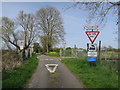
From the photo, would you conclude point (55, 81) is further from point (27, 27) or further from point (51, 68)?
point (27, 27)

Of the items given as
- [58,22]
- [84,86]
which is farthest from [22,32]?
[84,86]

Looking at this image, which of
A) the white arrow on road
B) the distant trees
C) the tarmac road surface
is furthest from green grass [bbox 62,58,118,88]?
the distant trees

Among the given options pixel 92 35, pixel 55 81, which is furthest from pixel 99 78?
pixel 92 35

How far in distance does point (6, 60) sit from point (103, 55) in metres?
7.59

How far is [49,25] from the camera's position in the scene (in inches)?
1467

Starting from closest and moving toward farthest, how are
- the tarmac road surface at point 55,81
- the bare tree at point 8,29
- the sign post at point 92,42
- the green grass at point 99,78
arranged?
the green grass at point 99,78 < the tarmac road surface at point 55,81 < the sign post at point 92,42 < the bare tree at point 8,29

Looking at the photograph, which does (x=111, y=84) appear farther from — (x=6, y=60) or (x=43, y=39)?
(x=43, y=39)

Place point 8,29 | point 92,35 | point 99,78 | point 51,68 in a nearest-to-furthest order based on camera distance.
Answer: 1. point 99,78
2. point 92,35
3. point 51,68
4. point 8,29

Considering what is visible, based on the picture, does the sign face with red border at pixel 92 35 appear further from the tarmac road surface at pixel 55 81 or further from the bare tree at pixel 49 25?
the bare tree at pixel 49 25

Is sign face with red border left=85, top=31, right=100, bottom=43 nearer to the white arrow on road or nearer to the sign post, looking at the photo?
the sign post

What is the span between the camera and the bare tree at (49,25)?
118 feet

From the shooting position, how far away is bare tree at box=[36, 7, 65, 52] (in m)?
35.9

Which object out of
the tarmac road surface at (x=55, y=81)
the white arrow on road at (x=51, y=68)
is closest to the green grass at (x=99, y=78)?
the tarmac road surface at (x=55, y=81)

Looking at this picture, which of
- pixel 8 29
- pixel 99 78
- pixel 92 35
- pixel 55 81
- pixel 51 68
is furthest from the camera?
pixel 8 29
